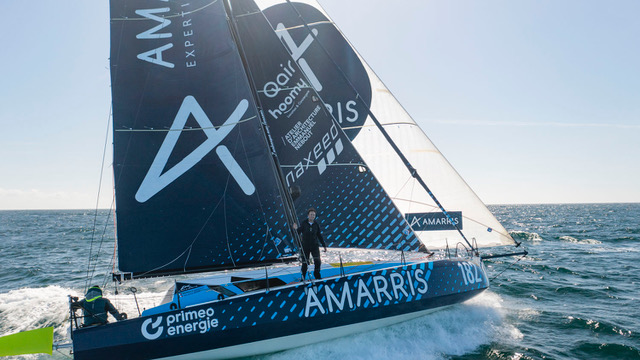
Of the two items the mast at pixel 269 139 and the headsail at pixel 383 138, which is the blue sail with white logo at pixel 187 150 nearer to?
the mast at pixel 269 139

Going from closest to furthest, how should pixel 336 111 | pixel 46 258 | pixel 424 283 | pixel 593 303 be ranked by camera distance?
pixel 424 283, pixel 336 111, pixel 593 303, pixel 46 258

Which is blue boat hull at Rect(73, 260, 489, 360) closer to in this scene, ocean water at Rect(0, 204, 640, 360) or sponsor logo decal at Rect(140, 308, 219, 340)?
sponsor logo decal at Rect(140, 308, 219, 340)

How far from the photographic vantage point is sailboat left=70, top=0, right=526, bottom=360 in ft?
19.1

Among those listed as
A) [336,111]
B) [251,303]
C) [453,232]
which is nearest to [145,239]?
[251,303]

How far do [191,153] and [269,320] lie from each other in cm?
319

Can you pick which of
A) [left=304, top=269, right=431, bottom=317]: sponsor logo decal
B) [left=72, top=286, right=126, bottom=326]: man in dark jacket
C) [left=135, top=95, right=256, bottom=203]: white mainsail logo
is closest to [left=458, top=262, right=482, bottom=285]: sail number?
[left=304, top=269, right=431, bottom=317]: sponsor logo decal

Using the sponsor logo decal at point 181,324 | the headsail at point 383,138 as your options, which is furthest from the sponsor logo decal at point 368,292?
the headsail at point 383,138

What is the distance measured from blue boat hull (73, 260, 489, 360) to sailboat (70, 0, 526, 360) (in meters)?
0.02

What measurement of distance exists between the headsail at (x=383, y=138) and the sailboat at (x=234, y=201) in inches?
55.6

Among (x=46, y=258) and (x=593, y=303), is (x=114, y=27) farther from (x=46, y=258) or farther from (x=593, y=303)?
(x=46, y=258)

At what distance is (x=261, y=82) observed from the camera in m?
7.76

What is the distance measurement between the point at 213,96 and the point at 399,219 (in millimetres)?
4114

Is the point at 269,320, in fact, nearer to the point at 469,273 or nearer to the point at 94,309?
the point at 94,309

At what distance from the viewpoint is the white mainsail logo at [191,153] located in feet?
21.9
